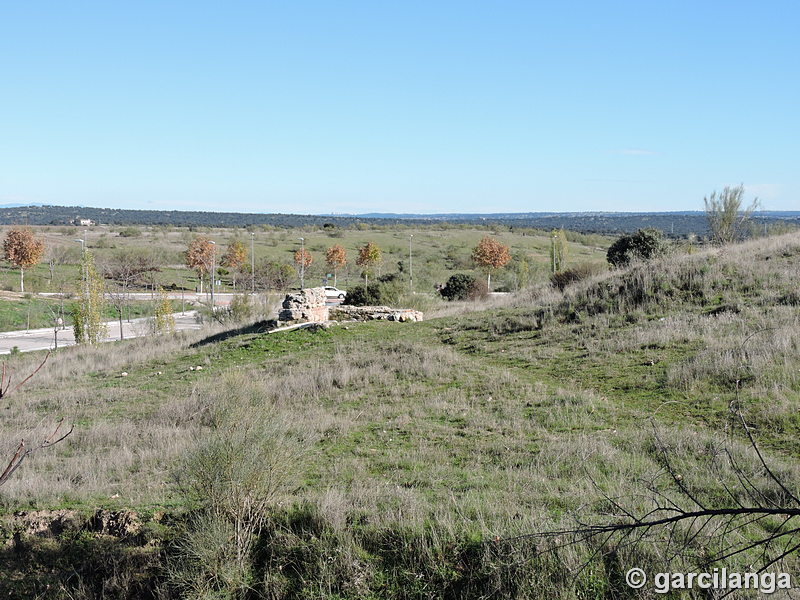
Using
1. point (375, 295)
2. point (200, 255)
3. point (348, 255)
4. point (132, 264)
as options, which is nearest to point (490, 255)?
point (200, 255)

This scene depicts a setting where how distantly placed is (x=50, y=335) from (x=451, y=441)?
1448 inches

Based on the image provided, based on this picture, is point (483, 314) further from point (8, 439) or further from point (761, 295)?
point (8, 439)

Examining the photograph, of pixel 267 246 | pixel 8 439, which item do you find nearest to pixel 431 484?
pixel 8 439

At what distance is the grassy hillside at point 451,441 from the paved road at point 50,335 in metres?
18.1

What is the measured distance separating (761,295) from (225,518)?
1328cm

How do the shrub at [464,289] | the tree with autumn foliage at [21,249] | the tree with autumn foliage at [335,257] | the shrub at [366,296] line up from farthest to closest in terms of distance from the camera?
the tree with autumn foliage at [335,257] < the tree with autumn foliage at [21,249] < the shrub at [464,289] < the shrub at [366,296]

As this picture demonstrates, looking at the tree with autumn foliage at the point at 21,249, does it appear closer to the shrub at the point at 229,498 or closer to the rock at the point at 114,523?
the rock at the point at 114,523

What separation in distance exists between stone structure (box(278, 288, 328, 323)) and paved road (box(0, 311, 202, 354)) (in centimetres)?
1562

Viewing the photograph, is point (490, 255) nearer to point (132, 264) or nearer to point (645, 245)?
point (645, 245)

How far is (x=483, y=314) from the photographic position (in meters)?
20.2

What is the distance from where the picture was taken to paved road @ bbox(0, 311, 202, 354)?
34.1 metres

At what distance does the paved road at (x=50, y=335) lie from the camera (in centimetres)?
3406

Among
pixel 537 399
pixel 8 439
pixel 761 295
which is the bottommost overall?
pixel 8 439

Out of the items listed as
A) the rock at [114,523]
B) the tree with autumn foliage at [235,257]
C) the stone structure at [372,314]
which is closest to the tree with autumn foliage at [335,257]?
the tree with autumn foliage at [235,257]
